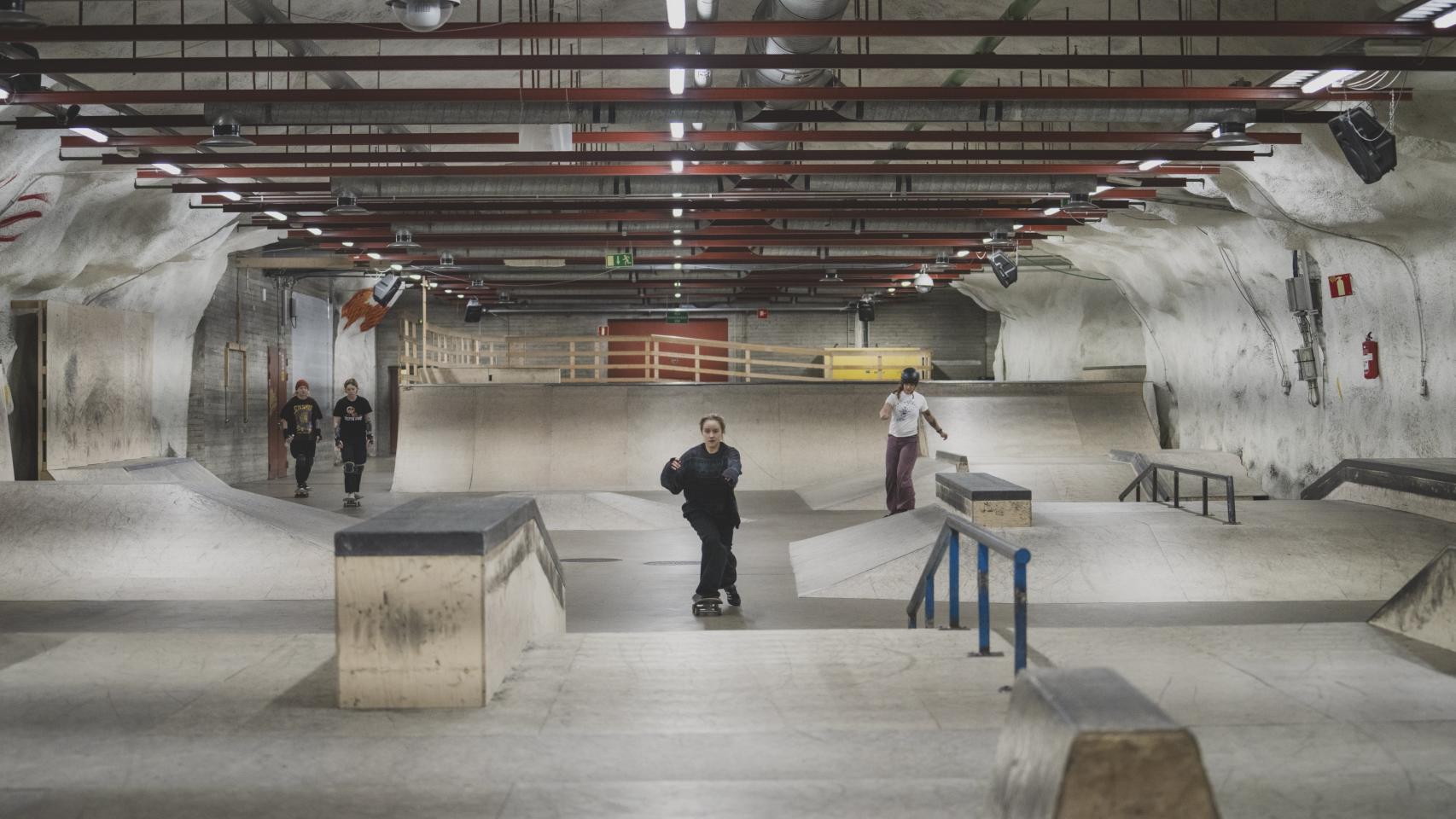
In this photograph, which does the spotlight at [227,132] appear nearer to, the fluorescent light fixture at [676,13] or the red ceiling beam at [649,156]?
the red ceiling beam at [649,156]

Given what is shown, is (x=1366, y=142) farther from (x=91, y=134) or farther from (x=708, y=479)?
(x=91, y=134)

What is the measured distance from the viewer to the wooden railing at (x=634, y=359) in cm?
2094

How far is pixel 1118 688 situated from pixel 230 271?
804 inches

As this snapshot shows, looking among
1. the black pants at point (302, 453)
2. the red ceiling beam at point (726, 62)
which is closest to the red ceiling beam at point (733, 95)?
the red ceiling beam at point (726, 62)

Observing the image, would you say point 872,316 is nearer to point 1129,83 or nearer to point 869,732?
point 1129,83

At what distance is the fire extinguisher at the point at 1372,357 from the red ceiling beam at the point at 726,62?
502cm

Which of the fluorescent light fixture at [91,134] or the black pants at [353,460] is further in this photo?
the black pants at [353,460]

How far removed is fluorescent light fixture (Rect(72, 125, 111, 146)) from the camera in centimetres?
978

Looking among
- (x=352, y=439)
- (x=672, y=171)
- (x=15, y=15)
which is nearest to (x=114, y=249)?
(x=352, y=439)

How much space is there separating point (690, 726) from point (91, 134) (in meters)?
9.29

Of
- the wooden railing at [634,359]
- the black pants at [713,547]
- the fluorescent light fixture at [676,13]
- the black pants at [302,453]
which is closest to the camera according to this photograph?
the fluorescent light fixture at [676,13]

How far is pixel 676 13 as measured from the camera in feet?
22.8

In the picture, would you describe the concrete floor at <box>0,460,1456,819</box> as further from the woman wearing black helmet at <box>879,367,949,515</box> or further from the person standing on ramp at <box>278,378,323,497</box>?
the person standing on ramp at <box>278,378,323,497</box>

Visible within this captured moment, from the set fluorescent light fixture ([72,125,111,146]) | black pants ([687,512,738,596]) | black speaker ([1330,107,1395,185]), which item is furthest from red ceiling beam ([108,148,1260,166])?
black pants ([687,512,738,596])
